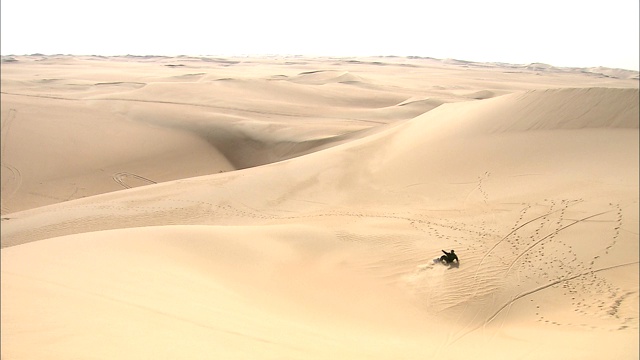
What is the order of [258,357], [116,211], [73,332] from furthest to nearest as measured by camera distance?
[116,211]
[258,357]
[73,332]

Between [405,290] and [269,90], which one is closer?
[405,290]

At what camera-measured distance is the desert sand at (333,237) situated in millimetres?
3740

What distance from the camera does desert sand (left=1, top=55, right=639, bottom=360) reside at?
374cm

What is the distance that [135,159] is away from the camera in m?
13.5

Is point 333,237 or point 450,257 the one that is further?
point 333,237

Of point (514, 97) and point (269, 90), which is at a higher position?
point (269, 90)

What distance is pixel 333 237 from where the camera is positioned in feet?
23.8

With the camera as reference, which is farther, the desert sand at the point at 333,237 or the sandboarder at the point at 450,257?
the sandboarder at the point at 450,257

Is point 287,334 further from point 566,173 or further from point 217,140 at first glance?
point 217,140

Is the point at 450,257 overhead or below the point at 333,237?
below

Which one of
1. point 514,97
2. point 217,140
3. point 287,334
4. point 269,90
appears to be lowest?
point 287,334

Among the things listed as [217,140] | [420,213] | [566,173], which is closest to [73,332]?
[420,213]

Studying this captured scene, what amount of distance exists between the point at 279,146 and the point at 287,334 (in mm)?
11255

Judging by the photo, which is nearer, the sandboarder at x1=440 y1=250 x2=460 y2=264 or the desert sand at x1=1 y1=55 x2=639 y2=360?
the desert sand at x1=1 y1=55 x2=639 y2=360
